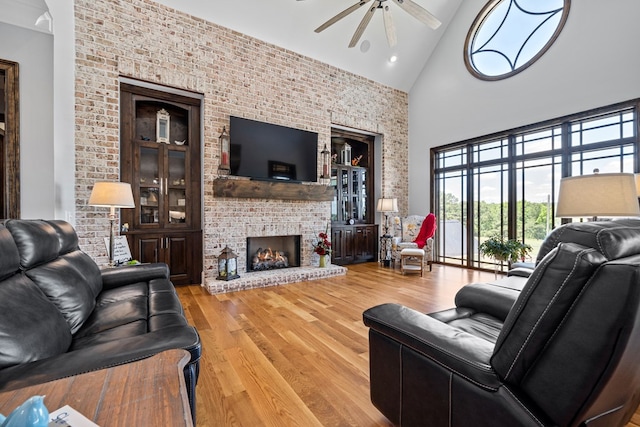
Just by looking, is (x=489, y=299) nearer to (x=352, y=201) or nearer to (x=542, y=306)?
(x=542, y=306)

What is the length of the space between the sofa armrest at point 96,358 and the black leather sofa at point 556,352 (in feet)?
3.11

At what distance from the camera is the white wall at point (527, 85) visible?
3.71 m

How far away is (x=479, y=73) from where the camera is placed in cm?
524

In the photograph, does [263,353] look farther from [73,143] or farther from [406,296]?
[73,143]

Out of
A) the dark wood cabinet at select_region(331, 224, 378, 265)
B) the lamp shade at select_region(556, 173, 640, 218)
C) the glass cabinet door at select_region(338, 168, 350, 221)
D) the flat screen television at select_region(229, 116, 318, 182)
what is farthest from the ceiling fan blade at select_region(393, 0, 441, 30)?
the dark wood cabinet at select_region(331, 224, 378, 265)

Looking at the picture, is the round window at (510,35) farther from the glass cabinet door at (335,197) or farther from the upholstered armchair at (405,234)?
the glass cabinet door at (335,197)

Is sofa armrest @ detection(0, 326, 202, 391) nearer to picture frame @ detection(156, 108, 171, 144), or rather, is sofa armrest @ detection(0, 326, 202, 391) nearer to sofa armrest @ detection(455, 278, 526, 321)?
sofa armrest @ detection(455, 278, 526, 321)

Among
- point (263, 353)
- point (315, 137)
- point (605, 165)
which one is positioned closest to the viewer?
point (263, 353)

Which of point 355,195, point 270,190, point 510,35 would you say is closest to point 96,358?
point 270,190

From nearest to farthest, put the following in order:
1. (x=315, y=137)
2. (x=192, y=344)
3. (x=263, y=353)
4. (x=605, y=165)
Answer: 1. (x=192, y=344)
2. (x=263, y=353)
3. (x=605, y=165)
4. (x=315, y=137)

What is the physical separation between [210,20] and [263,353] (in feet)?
15.1

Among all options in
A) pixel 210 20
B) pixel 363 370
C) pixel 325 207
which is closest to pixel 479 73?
pixel 325 207

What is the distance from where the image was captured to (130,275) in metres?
2.47

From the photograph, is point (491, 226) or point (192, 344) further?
point (491, 226)
